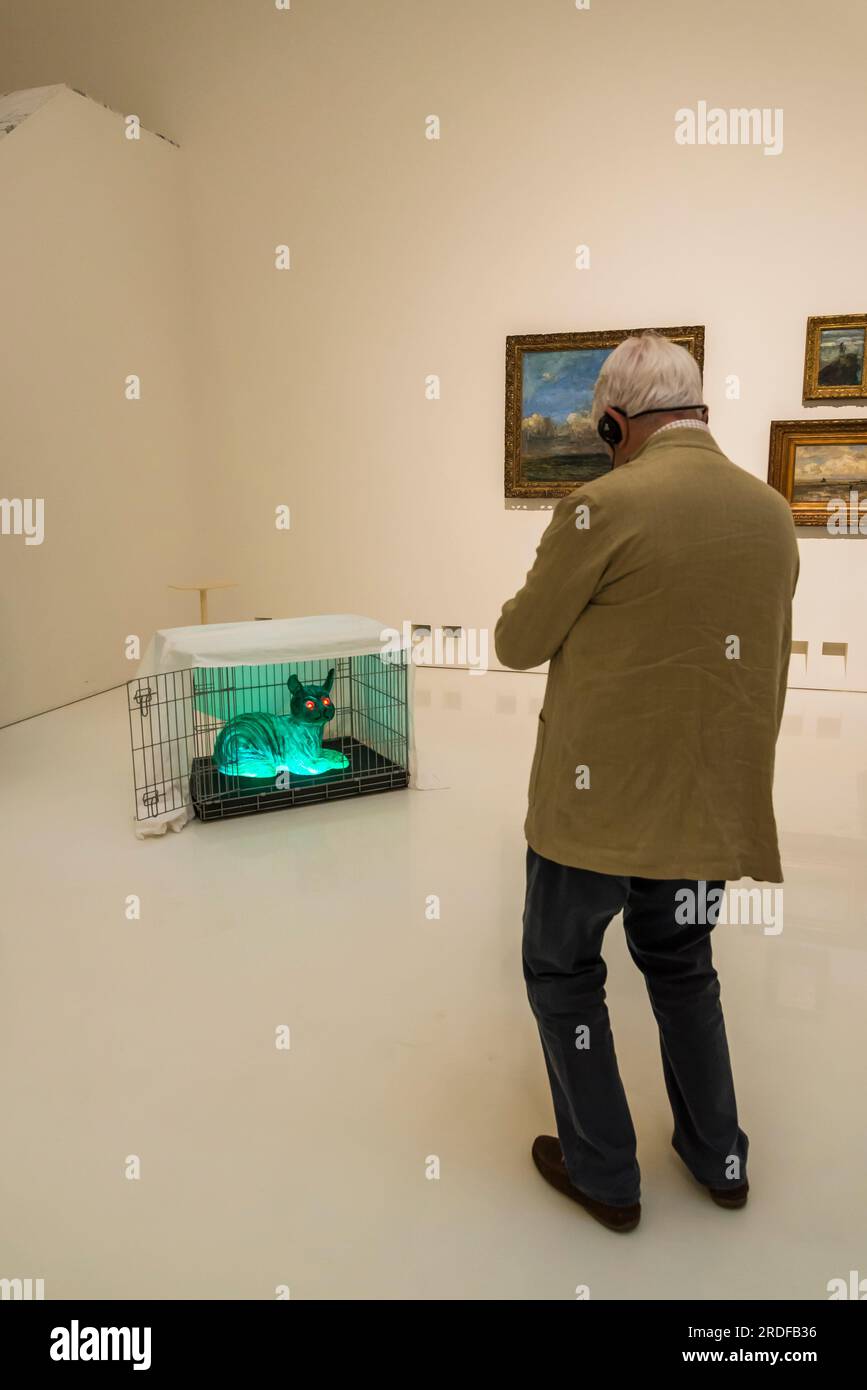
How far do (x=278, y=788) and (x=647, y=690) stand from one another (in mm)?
3098

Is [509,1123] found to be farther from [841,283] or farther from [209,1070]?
[841,283]

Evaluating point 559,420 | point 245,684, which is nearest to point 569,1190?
point 245,684

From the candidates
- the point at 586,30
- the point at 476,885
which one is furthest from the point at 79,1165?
the point at 586,30

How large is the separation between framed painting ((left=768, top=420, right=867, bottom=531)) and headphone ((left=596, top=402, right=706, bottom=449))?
16.4 feet

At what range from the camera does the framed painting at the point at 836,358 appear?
20.7 feet

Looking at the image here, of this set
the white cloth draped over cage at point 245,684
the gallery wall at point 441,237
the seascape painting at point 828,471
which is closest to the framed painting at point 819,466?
the seascape painting at point 828,471

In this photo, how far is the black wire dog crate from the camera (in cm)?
461

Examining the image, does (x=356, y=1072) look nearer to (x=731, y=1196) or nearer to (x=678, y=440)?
(x=731, y=1196)

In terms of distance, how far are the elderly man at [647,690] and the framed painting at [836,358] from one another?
5.09m

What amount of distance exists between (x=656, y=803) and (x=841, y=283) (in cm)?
563

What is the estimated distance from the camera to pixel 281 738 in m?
4.71

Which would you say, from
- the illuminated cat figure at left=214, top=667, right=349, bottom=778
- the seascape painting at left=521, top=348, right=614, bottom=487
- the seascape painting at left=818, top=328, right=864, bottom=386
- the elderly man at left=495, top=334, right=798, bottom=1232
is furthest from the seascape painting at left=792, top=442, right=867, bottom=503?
the elderly man at left=495, top=334, right=798, bottom=1232

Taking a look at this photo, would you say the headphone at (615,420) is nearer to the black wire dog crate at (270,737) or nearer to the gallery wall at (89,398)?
the black wire dog crate at (270,737)

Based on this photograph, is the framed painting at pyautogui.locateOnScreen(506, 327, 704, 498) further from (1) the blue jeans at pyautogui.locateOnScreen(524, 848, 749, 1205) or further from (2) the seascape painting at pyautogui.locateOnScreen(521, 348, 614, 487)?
(1) the blue jeans at pyautogui.locateOnScreen(524, 848, 749, 1205)
